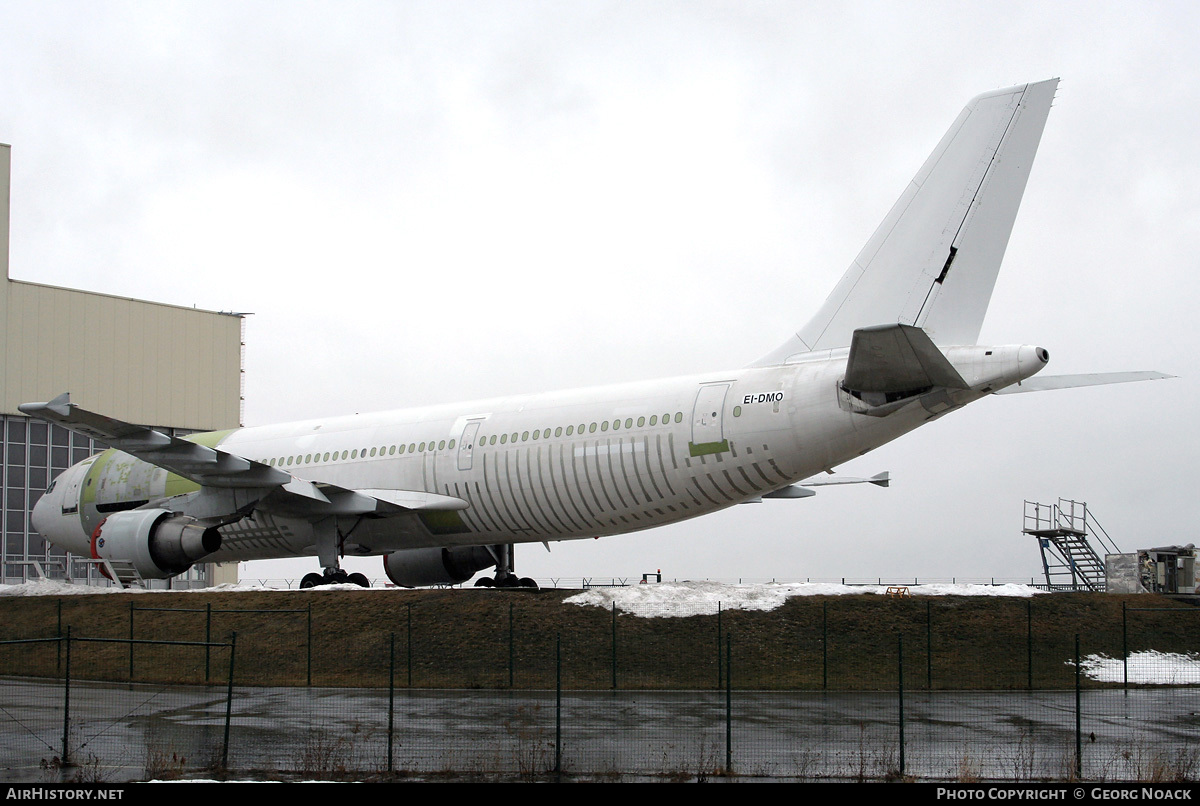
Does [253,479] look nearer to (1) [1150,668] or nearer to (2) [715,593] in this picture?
(2) [715,593]

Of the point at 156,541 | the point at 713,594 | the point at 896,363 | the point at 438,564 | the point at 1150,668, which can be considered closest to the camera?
the point at 896,363

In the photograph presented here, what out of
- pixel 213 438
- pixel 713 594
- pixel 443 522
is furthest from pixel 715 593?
pixel 213 438

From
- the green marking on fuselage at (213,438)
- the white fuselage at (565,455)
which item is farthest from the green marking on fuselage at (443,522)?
the green marking on fuselage at (213,438)

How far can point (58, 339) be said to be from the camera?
50.9 m

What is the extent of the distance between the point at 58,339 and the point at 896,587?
38.2 metres

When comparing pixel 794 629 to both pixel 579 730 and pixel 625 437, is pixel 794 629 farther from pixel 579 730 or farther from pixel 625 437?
pixel 579 730

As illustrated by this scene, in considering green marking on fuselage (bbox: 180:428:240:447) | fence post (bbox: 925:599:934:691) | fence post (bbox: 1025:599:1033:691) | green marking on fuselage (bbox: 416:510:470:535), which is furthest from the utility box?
green marking on fuselage (bbox: 180:428:240:447)

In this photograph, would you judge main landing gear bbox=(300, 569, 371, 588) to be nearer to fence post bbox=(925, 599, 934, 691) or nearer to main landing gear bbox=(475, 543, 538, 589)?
main landing gear bbox=(475, 543, 538, 589)

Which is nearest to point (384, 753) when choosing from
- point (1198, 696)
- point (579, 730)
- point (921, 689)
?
point (579, 730)

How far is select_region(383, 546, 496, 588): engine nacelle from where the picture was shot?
30.7 meters

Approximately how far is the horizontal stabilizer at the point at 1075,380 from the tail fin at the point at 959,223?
5.81 ft

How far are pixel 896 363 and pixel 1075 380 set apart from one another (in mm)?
4043

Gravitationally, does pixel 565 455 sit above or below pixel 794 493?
above

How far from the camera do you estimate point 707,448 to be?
72.2ft
